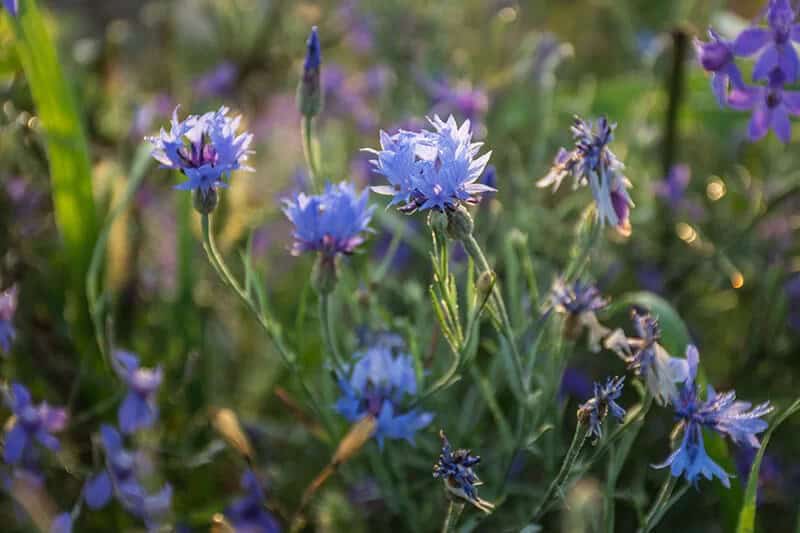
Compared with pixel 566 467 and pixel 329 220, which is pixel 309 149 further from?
pixel 566 467

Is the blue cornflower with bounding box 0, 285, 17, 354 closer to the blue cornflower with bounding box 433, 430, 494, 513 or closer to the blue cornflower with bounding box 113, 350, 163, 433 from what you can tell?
the blue cornflower with bounding box 113, 350, 163, 433

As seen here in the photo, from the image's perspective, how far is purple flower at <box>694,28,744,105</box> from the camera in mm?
472

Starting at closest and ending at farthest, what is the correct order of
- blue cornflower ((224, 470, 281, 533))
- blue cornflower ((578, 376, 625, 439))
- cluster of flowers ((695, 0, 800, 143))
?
blue cornflower ((578, 376, 625, 439)), cluster of flowers ((695, 0, 800, 143)), blue cornflower ((224, 470, 281, 533))

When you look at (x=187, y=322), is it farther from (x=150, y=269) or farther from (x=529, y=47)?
(x=529, y=47)

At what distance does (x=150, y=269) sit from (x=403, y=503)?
350mm

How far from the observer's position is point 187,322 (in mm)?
663

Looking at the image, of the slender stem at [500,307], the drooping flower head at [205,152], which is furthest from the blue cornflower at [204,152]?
the slender stem at [500,307]

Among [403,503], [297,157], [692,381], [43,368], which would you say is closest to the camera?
[692,381]

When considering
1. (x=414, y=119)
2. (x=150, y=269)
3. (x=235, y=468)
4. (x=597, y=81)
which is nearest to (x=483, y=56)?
(x=597, y=81)

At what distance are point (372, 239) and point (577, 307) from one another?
28 centimetres

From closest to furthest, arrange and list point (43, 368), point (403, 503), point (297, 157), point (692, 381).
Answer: point (692, 381) < point (403, 503) < point (43, 368) < point (297, 157)

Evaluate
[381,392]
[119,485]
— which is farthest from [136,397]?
[381,392]

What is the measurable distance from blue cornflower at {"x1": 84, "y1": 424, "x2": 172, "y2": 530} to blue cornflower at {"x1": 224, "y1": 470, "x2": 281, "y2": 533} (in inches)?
2.0

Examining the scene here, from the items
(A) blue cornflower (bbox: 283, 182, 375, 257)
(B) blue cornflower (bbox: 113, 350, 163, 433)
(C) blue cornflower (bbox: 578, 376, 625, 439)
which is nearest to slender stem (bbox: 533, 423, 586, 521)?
(C) blue cornflower (bbox: 578, 376, 625, 439)
